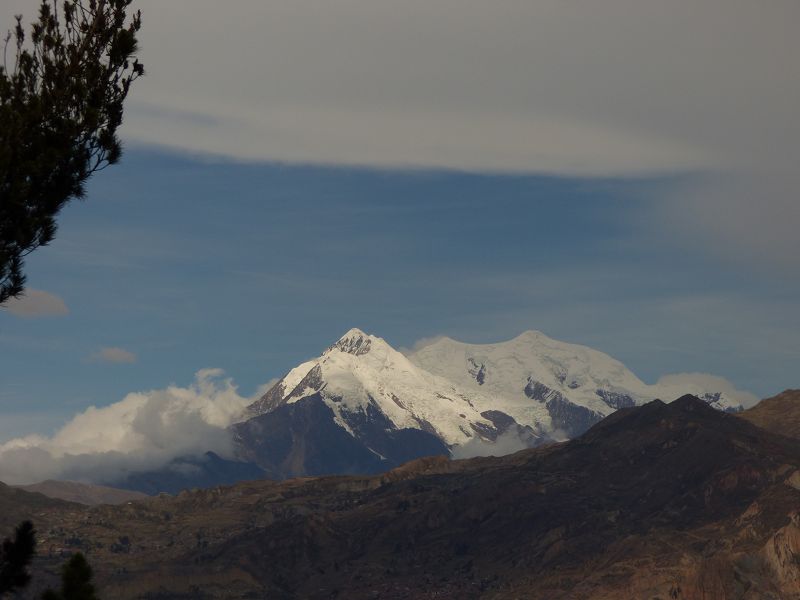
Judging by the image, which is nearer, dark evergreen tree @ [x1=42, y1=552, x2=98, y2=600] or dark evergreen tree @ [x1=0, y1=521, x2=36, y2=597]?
dark evergreen tree @ [x1=0, y1=521, x2=36, y2=597]

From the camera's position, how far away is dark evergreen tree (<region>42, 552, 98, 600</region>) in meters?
67.2

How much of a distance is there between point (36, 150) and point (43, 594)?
75.2 ft

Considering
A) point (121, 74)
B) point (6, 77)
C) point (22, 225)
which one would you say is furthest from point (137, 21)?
point (22, 225)

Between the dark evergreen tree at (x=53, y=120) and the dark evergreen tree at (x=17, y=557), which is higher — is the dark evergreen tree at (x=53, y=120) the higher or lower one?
the higher one

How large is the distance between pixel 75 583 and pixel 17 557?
10.5 ft

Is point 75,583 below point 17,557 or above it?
below

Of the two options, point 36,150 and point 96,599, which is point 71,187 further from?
point 96,599

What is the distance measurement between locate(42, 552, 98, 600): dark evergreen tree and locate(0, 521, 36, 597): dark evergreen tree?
5.35 feet

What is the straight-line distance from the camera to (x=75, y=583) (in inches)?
2657

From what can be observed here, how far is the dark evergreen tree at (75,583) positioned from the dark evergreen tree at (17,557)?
163 cm

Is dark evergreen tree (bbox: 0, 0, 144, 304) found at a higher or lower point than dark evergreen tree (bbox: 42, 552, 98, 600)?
higher

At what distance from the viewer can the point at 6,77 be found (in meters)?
69.6

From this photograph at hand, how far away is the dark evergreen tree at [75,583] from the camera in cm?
6719

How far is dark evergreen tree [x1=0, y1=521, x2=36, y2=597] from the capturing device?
2621 inches
